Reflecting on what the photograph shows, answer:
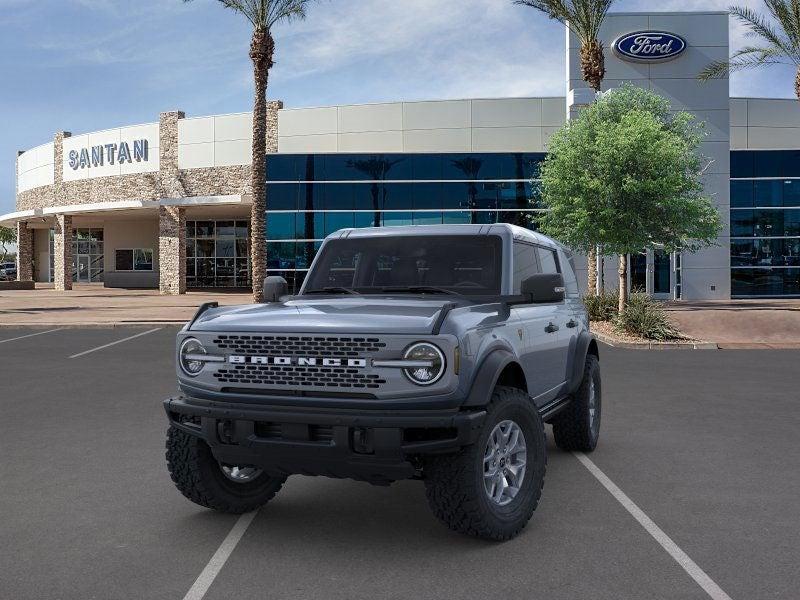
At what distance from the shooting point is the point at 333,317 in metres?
4.55

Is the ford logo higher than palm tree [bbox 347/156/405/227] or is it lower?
higher

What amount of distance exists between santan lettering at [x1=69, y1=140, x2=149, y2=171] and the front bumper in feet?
141

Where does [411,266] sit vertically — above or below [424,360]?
above

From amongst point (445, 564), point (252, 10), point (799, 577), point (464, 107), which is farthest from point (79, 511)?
point (464, 107)

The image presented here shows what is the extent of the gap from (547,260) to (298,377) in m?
3.09

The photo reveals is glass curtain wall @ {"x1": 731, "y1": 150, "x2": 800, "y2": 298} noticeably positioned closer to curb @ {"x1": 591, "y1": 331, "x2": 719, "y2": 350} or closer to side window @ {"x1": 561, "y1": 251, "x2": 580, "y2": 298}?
curb @ {"x1": 591, "y1": 331, "x2": 719, "y2": 350}

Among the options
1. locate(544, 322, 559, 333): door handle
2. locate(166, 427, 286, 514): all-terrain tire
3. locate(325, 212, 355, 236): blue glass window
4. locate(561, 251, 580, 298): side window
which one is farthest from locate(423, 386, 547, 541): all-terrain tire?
locate(325, 212, 355, 236): blue glass window

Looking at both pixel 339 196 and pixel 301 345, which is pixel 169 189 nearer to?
pixel 339 196

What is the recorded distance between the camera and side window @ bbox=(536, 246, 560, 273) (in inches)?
259

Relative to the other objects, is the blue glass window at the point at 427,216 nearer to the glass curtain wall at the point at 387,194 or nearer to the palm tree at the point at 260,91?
the glass curtain wall at the point at 387,194

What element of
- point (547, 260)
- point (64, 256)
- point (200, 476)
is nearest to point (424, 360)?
point (200, 476)

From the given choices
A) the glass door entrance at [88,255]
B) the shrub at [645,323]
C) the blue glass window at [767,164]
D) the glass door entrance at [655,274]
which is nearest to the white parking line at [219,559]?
the shrub at [645,323]

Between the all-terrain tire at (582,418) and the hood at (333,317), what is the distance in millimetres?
2319

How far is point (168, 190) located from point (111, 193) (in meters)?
5.49
